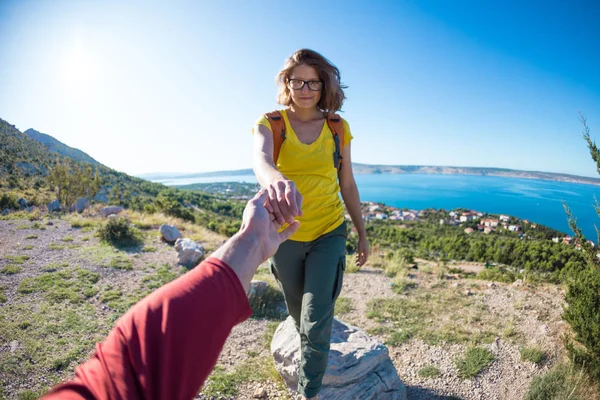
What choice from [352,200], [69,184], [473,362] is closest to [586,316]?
[473,362]

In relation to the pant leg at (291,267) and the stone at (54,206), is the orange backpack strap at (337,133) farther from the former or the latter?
the stone at (54,206)

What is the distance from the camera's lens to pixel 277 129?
1.84 metres

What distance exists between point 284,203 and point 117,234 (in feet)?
26.1

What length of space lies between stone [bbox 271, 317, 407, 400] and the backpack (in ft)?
5.93

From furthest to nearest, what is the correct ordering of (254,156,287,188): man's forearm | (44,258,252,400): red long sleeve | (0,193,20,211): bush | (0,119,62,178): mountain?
1. (0,119,62,178): mountain
2. (0,193,20,211): bush
3. (254,156,287,188): man's forearm
4. (44,258,252,400): red long sleeve

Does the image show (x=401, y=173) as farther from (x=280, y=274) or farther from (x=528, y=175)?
(x=280, y=274)

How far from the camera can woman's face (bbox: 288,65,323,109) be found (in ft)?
6.41

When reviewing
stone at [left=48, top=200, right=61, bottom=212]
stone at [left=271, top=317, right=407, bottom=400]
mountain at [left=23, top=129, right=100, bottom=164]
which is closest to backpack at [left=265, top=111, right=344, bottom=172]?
stone at [left=271, top=317, right=407, bottom=400]

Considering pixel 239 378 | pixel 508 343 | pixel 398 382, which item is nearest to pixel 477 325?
pixel 508 343

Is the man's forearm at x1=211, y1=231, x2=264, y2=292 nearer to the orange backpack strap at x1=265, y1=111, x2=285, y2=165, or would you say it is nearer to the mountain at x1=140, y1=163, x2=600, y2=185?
the orange backpack strap at x1=265, y1=111, x2=285, y2=165

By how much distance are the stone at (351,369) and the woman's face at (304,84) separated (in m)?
2.26

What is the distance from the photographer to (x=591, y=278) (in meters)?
3.19

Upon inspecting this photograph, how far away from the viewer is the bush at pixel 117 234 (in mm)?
7285

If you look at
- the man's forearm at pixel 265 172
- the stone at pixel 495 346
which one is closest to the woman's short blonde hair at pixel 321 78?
the man's forearm at pixel 265 172
